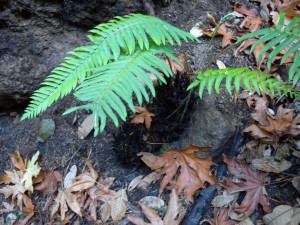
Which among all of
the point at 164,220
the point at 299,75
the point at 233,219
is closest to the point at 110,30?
the point at 299,75

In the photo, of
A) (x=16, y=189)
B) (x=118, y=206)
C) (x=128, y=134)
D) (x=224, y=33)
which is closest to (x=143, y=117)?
(x=128, y=134)

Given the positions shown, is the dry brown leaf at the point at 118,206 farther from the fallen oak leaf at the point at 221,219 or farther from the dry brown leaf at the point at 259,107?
the dry brown leaf at the point at 259,107

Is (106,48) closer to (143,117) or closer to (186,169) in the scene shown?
(143,117)

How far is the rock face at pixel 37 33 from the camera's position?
8.77ft

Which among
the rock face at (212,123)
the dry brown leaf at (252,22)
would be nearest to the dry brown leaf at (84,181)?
the rock face at (212,123)

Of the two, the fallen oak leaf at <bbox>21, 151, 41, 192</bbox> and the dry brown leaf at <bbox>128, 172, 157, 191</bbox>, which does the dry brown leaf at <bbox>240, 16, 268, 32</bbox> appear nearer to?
the dry brown leaf at <bbox>128, 172, 157, 191</bbox>

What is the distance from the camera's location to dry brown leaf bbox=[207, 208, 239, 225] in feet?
6.04

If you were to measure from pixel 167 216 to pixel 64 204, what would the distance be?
78cm

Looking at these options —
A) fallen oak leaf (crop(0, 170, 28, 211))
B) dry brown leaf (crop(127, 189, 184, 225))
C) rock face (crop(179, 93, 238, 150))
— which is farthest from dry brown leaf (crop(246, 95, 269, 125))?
fallen oak leaf (crop(0, 170, 28, 211))

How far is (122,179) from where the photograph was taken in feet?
7.54

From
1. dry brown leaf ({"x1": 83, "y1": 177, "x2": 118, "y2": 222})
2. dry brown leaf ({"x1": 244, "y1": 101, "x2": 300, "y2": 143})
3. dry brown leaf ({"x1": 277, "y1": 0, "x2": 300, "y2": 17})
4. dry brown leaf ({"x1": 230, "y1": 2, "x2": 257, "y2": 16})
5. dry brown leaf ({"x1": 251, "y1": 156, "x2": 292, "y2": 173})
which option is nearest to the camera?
dry brown leaf ({"x1": 251, "y1": 156, "x2": 292, "y2": 173})

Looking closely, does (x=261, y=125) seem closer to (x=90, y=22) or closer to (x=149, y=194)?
(x=149, y=194)

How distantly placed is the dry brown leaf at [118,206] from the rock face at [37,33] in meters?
1.27

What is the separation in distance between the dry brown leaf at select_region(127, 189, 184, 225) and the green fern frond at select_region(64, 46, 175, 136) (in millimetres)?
683
